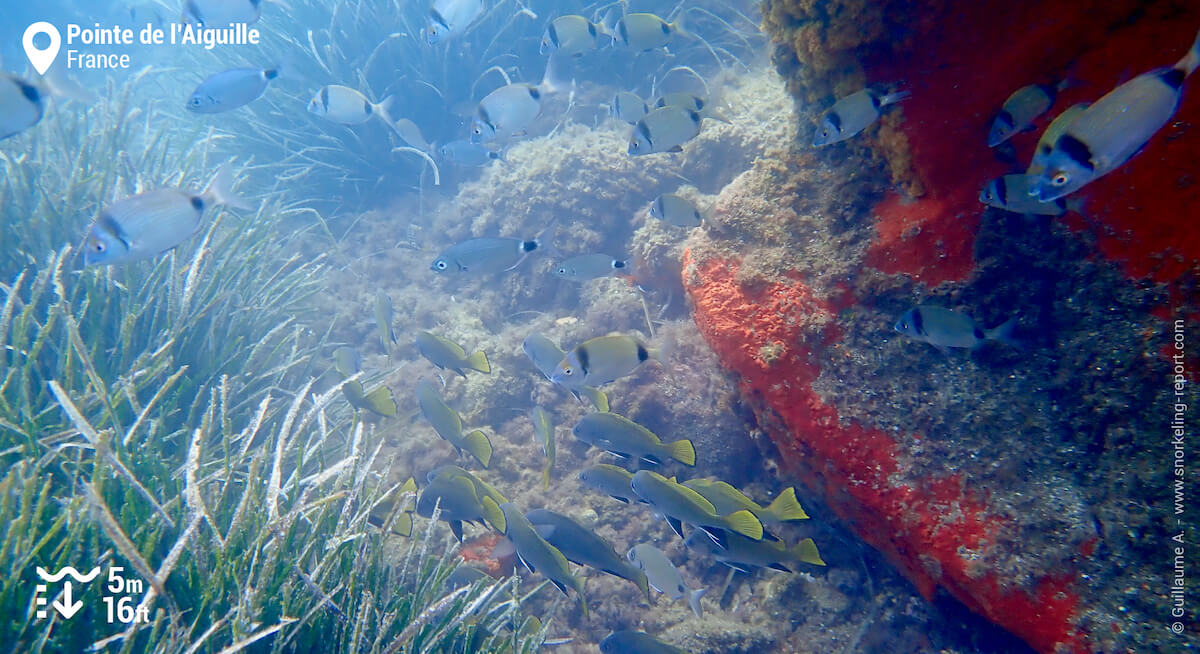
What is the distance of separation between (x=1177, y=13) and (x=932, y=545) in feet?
8.85

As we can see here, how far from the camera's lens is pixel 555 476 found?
4.83 metres

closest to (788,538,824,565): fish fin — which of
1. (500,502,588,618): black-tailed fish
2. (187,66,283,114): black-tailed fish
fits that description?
(500,502,588,618): black-tailed fish

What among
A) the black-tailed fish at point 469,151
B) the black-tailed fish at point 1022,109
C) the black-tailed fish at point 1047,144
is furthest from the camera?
the black-tailed fish at point 469,151

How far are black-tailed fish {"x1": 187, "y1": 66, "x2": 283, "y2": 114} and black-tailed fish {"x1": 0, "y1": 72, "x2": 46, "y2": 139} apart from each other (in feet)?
5.36

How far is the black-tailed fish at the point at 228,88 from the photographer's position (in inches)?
186

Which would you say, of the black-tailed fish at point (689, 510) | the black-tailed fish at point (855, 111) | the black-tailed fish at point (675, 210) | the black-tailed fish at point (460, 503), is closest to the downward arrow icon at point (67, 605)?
the black-tailed fish at point (460, 503)

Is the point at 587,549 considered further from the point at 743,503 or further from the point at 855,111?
the point at 855,111

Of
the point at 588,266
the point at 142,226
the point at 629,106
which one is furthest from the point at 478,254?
the point at 142,226

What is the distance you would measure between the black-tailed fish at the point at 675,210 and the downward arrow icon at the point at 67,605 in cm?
397

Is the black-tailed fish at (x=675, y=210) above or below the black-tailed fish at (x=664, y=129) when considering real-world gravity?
below

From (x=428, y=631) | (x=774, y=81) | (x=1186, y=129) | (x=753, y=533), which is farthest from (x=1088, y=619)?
(x=774, y=81)

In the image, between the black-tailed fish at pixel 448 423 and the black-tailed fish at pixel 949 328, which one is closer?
the black-tailed fish at pixel 949 328

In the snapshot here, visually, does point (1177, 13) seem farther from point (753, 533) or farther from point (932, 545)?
point (753, 533)

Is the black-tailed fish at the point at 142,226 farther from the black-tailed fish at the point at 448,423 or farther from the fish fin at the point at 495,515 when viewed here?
the fish fin at the point at 495,515
